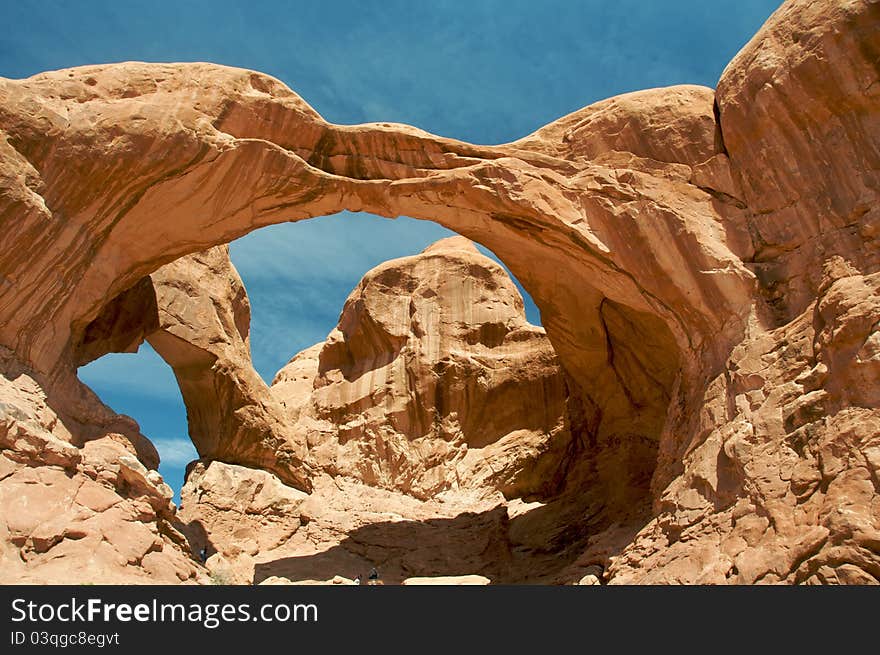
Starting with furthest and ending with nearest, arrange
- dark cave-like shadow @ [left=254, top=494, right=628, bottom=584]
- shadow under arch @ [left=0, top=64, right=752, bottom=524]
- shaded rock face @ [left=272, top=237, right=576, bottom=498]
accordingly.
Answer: shaded rock face @ [left=272, top=237, right=576, bottom=498]
dark cave-like shadow @ [left=254, top=494, right=628, bottom=584]
shadow under arch @ [left=0, top=64, right=752, bottom=524]

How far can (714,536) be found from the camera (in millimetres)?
10461

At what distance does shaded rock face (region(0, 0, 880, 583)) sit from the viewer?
33.5 feet

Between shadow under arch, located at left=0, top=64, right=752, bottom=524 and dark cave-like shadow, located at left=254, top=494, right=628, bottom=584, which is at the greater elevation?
shadow under arch, located at left=0, top=64, right=752, bottom=524

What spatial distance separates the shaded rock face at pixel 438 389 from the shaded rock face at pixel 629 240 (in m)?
3.26

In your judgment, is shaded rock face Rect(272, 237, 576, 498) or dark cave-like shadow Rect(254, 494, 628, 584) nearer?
dark cave-like shadow Rect(254, 494, 628, 584)

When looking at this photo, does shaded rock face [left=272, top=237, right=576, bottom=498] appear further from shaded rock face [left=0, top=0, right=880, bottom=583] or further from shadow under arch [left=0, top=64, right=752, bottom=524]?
shadow under arch [left=0, top=64, right=752, bottom=524]

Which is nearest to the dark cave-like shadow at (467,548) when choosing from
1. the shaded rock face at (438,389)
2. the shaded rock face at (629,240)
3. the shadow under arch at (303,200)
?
the shaded rock face at (629,240)

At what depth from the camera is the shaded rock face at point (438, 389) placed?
19969mm

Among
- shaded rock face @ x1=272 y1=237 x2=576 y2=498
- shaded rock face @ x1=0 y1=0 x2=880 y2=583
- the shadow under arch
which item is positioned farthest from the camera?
shaded rock face @ x1=272 y1=237 x2=576 y2=498

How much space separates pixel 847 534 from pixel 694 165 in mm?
6456

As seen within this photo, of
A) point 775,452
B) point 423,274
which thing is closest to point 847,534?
point 775,452

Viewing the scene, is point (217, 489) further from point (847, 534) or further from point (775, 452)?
point (847, 534)

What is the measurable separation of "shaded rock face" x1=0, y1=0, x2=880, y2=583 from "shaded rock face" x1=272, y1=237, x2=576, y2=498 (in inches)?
128

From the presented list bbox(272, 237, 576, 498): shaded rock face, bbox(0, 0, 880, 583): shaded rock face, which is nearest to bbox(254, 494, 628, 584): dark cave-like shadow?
bbox(0, 0, 880, 583): shaded rock face
